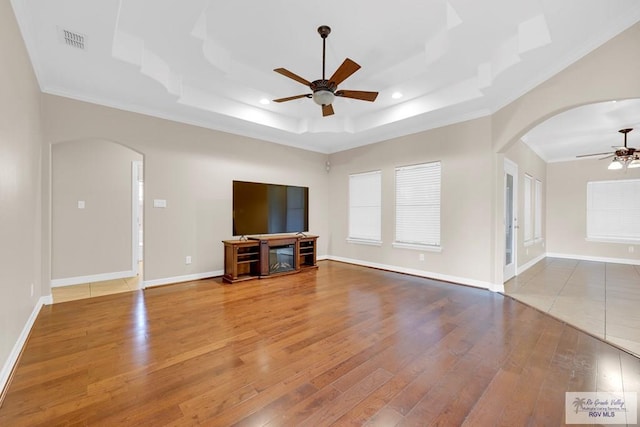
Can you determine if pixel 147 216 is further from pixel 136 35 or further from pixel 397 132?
pixel 397 132

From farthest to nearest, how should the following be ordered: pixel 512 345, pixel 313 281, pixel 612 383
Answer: pixel 313 281, pixel 512 345, pixel 612 383

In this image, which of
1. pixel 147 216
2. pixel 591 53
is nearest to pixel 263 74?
pixel 147 216

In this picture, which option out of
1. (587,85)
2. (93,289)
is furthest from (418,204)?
(93,289)

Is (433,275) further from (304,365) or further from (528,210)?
(304,365)

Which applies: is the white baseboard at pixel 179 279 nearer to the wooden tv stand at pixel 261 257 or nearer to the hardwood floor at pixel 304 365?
the wooden tv stand at pixel 261 257

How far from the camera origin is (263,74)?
13.1 feet

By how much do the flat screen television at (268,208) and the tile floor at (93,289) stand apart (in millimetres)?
1869

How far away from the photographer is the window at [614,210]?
6594 millimetres

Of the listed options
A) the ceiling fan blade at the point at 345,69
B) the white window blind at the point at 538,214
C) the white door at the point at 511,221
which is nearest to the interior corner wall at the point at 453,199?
the white door at the point at 511,221

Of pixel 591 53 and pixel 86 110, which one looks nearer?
pixel 591 53

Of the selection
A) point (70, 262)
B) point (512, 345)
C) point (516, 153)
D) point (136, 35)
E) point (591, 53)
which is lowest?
point (512, 345)

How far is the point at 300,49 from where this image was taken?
3.35m

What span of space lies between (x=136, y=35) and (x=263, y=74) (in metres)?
1.54

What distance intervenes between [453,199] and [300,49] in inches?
132
